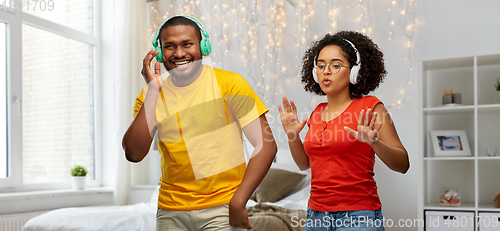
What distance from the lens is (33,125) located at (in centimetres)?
364

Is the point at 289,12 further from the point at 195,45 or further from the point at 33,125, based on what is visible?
the point at 195,45

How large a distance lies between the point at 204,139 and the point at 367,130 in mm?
470

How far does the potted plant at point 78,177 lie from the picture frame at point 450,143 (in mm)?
2936

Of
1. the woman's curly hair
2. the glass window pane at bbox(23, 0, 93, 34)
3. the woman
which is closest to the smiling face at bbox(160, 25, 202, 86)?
the woman

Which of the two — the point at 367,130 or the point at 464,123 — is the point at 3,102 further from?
the point at 464,123

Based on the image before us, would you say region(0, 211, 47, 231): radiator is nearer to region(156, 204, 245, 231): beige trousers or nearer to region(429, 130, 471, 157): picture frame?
region(156, 204, 245, 231): beige trousers

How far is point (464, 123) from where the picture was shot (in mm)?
3059

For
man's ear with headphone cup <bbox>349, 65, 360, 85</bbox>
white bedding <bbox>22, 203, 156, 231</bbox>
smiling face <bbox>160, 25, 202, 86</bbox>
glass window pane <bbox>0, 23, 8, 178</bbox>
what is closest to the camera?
smiling face <bbox>160, 25, 202, 86</bbox>

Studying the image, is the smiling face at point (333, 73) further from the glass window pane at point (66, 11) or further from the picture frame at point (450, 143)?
the glass window pane at point (66, 11)

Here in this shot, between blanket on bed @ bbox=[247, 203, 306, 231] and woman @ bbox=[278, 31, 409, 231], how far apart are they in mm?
899

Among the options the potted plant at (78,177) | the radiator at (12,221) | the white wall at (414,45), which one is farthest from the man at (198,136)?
the potted plant at (78,177)

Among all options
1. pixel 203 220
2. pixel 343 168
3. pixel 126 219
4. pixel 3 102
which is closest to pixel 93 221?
pixel 126 219

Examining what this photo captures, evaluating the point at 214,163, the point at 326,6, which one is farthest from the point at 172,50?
the point at 326,6

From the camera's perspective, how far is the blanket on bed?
7.57 feet
